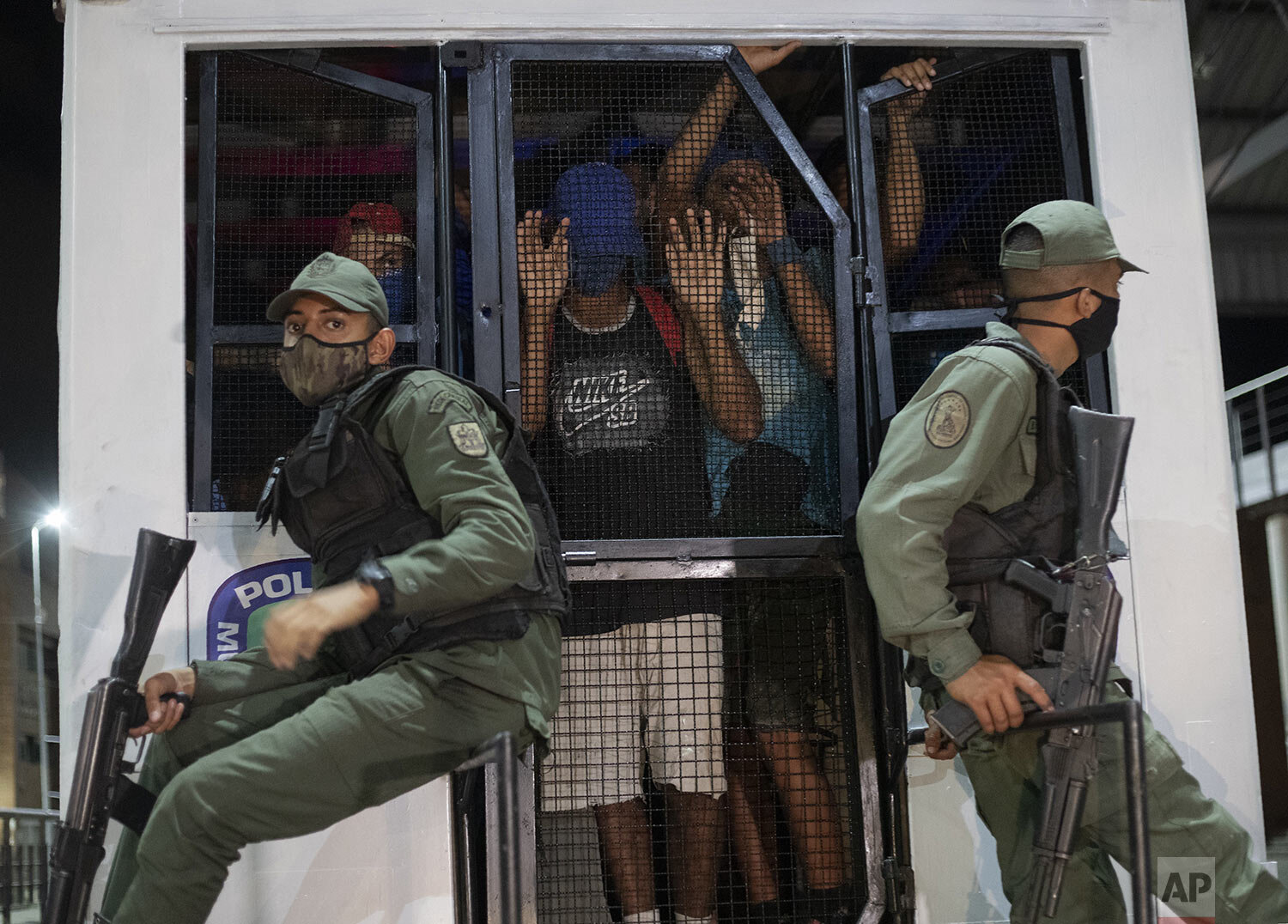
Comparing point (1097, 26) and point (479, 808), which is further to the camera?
point (1097, 26)

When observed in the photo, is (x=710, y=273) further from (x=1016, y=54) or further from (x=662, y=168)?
(x=1016, y=54)

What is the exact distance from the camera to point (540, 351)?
3.84 metres

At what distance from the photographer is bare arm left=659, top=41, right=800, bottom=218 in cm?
405

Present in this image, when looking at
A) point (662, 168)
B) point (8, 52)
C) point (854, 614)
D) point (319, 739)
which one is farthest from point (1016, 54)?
point (8, 52)

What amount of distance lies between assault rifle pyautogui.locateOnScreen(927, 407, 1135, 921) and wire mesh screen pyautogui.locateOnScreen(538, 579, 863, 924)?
2.99 feet

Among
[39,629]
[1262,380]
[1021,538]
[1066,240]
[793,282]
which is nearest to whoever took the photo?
[1021,538]

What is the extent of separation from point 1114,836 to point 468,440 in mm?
1624

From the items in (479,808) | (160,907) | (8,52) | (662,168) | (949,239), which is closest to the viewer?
(160,907)

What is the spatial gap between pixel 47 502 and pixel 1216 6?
544cm

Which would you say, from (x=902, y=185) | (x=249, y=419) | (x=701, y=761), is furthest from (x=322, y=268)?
(x=902, y=185)

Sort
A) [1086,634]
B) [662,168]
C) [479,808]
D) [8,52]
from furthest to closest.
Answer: [8,52]
[662,168]
[479,808]
[1086,634]

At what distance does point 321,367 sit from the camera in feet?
9.89

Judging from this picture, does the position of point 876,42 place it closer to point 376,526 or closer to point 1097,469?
point 1097,469

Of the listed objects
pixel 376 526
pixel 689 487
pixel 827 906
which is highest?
pixel 689 487
